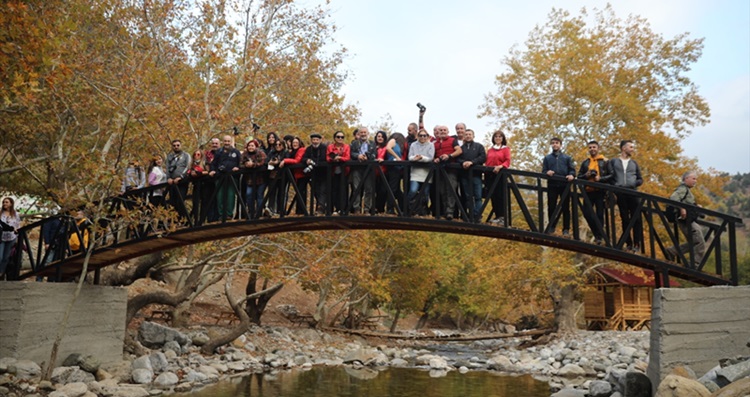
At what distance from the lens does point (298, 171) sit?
13.5 metres

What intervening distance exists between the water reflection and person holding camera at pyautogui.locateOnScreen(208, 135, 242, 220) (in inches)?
174

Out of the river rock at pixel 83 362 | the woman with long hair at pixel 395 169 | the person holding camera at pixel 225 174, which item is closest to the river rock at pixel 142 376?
the river rock at pixel 83 362

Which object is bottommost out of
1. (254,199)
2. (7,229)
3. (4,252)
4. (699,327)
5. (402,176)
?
(699,327)

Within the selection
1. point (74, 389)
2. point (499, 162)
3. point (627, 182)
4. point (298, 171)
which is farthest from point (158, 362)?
point (627, 182)

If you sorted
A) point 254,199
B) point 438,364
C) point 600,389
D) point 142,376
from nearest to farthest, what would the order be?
point 254,199, point 600,389, point 142,376, point 438,364

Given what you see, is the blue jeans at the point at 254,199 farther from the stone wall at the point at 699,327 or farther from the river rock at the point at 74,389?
the stone wall at the point at 699,327

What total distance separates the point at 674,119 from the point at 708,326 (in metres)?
19.4

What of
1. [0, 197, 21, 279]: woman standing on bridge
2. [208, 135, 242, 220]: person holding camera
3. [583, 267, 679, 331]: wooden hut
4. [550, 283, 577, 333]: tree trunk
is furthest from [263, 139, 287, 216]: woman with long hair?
[583, 267, 679, 331]: wooden hut

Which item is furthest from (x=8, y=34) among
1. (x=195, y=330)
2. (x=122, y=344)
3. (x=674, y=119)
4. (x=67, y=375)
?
(x=674, y=119)

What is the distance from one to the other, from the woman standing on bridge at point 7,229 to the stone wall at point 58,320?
29.9 inches

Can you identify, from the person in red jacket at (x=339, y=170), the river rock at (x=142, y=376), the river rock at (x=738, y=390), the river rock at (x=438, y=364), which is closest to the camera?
the river rock at (x=738, y=390)

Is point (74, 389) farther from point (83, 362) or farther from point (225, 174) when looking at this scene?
point (225, 174)

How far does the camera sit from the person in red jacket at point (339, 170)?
12.9 metres

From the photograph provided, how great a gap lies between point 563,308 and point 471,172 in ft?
63.6
